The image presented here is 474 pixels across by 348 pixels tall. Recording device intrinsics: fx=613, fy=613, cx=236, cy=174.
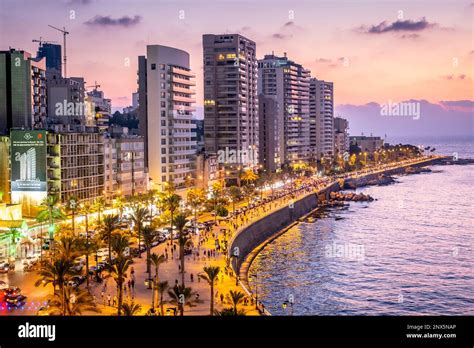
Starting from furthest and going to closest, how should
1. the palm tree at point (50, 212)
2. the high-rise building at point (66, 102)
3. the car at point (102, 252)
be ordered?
the high-rise building at point (66, 102)
the palm tree at point (50, 212)
the car at point (102, 252)

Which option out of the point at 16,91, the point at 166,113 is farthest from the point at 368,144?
the point at 16,91

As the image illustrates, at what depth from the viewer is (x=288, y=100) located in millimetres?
120875

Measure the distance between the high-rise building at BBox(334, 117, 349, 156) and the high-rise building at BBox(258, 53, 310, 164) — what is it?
22408mm

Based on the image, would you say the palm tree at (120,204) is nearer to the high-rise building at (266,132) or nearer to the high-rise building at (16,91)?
the high-rise building at (16,91)

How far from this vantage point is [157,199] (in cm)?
5409

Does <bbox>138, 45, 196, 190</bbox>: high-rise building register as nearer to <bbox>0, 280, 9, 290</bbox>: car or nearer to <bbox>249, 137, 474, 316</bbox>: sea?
<bbox>249, 137, 474, 316</bbox>: sea

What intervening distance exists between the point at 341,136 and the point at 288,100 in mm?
37774

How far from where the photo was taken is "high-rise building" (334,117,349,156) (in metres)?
151

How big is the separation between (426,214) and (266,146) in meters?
32.8

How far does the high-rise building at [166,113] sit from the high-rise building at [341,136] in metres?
85.1

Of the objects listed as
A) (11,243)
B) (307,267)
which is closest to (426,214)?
(307,267)

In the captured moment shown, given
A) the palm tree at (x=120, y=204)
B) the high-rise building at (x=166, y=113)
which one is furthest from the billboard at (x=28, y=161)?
the high-rise building at (x=166, y=113)

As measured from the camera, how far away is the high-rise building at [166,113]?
6066 cm

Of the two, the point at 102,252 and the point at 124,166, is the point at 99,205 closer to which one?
the point at 102,252
